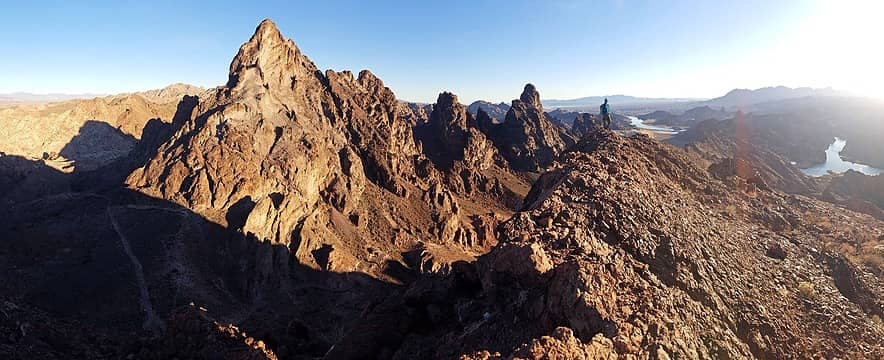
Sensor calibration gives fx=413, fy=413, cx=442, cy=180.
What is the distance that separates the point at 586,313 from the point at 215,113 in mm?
56324

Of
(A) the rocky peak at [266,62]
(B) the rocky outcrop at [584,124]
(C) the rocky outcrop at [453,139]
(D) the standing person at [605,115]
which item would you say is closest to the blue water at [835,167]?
(B) the rocky outcrop at [584,124]

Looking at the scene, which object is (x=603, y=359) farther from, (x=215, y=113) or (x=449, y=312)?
(x=215, y=113)

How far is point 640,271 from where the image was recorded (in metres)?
14.0

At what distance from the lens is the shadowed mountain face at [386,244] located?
43.4ft

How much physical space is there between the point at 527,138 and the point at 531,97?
2379 centimetres

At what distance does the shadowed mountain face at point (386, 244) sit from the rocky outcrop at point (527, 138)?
8.52 meters

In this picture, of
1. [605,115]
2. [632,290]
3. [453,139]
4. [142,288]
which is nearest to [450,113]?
[453,139]

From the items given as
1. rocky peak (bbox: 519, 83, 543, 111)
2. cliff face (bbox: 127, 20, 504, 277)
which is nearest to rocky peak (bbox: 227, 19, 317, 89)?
cliff face (bbox: 127, 20, 504, 277)

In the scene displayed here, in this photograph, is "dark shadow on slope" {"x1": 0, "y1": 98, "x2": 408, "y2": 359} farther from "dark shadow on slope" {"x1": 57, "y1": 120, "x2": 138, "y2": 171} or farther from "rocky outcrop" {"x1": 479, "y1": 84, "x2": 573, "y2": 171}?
"rocky outcrop" {"x1": 479, "y1": 84, "x2": 573, "y2": 171}

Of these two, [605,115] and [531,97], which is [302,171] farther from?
[531,97]

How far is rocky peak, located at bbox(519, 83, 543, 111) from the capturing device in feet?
409

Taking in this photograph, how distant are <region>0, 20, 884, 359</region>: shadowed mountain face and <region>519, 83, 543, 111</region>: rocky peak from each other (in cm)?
3545

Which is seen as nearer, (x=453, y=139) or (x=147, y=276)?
(x=147, y=276)

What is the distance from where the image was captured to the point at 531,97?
12662 centimetres
